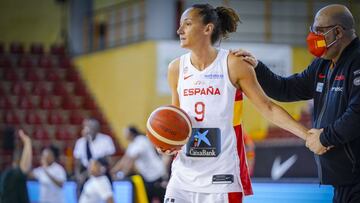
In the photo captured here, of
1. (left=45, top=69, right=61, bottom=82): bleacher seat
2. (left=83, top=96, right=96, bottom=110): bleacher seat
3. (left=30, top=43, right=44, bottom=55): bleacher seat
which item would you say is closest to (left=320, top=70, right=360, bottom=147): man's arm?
(left=83, top=96, right=96, bottom=110): bleacher seat

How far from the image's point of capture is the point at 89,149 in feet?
39.2

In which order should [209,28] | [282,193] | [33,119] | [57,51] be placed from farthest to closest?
1. [57,51]
2. [33,119]
3. [282,193]
4. [209,28]

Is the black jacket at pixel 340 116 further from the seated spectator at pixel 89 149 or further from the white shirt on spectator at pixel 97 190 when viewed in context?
the seated spectator at pixel 89 149

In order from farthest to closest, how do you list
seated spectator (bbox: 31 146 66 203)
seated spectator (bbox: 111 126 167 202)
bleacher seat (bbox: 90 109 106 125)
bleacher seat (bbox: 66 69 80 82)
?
bleacher seat (bbox: 66 69 80 82)
bleacher seat (bbox: 90 109 106 125)
seated spectator (bbox: 31 146 66 203)
seated spectator (bbox: 111 126 167 202)

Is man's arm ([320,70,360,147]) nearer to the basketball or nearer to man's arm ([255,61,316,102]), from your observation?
man's arm ([255,61,316,102])

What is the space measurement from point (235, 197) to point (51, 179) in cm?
781

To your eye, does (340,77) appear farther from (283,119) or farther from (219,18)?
(219,18)

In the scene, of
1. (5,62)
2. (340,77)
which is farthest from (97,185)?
(5,62)

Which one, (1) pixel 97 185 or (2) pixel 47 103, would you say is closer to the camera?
(1) pixel 97 185

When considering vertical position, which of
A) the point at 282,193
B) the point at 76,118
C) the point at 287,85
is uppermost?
the point at 287,85

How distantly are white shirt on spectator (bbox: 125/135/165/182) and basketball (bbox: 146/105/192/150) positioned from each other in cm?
664

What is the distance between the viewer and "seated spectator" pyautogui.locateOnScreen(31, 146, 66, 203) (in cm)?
1280

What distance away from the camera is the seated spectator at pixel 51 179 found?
12.8 m

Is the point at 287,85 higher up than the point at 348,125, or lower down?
higher up
